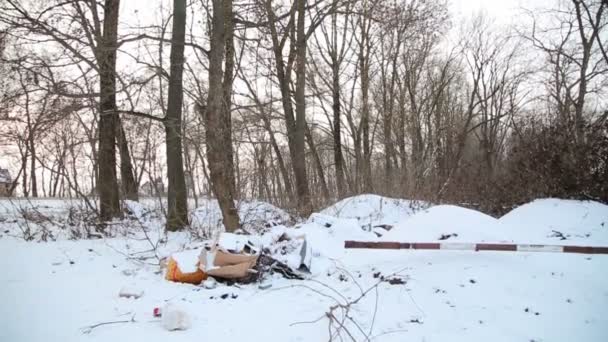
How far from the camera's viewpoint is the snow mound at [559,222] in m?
5.50

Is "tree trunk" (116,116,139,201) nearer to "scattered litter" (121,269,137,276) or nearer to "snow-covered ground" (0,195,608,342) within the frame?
"snow-covered ground" (0,195,608,342)

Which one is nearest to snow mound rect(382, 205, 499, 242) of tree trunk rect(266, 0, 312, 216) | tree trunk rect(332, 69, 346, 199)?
tree trunk rect(266, 0, 312, 216)

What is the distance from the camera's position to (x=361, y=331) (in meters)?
3.08

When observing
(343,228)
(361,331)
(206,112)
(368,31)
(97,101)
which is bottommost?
(361,331)

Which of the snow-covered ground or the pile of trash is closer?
the snow-covered ground

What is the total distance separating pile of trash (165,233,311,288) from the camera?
165 inches

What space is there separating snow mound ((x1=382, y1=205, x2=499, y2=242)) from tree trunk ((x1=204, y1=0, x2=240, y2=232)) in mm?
2833

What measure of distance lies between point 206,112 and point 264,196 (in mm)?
2942

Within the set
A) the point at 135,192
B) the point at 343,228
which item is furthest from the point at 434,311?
the point at 135,192

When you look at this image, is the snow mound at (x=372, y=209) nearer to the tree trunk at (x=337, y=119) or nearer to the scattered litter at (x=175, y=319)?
the scattered litter at (x=175, y=319)

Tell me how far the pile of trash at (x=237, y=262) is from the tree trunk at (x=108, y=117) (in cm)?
416

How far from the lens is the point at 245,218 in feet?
23.4

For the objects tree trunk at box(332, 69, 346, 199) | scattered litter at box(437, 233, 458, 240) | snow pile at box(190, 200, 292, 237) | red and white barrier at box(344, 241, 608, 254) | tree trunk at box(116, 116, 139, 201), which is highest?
tree trunk at box(332, 69, 346, 199)

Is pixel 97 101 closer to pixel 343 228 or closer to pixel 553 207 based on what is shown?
pixel 343 228
